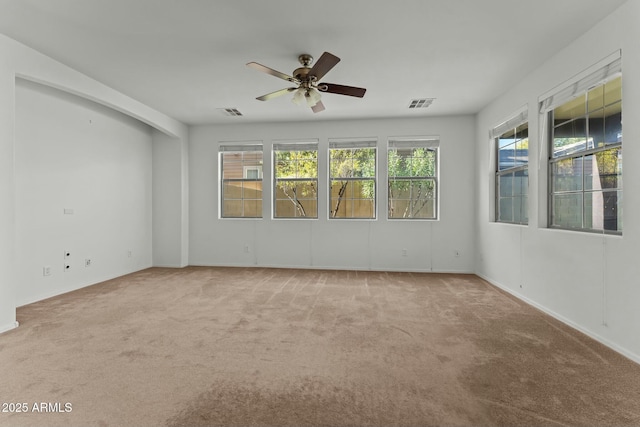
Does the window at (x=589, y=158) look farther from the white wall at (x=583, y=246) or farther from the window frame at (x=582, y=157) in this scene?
the white wall at (x=583, y=246)

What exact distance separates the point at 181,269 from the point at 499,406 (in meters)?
5.65

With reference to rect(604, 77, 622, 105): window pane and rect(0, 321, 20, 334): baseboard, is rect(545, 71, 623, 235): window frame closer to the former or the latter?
rect(604, 77, 622, 105): window pane

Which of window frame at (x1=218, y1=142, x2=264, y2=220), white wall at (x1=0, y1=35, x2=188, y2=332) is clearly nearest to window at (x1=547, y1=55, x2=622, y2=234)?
window frame at (x1=218, y1=142, x2=264, y2=220)

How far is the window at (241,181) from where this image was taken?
6.44 m

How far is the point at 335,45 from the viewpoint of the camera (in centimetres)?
323

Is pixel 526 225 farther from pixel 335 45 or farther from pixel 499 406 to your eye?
pixel 335 45

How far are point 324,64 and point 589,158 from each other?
277 cm

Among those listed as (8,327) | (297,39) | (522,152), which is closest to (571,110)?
(522,152)

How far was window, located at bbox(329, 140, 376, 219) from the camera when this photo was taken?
609cm

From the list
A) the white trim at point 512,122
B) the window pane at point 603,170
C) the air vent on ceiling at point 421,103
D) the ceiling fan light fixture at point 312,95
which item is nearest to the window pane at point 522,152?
the white trim at point 512,122

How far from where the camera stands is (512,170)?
4.57 metres

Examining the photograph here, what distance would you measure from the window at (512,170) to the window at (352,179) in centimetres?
209

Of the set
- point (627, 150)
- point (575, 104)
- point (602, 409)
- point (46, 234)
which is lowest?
point (602, 409)

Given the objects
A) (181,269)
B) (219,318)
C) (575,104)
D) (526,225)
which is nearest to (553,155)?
(575,104)
